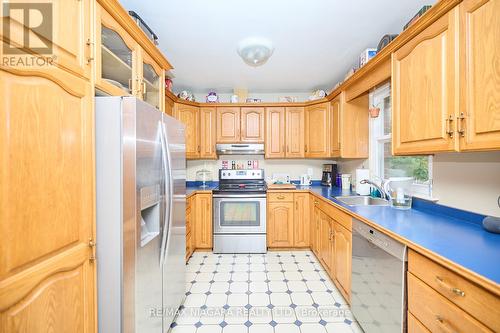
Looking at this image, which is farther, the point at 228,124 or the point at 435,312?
the point at 228,124

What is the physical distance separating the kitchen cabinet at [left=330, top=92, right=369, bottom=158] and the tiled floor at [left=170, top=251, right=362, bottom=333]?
4.85 feet

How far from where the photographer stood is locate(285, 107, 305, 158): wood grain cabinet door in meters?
3.43

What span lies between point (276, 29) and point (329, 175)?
2.30 meters

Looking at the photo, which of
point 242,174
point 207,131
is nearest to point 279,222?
point 242,174

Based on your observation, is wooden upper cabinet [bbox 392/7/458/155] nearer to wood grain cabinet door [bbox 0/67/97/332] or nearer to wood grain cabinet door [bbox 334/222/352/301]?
wood grain cabinet door [bbox 334/222/352/301]

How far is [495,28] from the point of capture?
3.19 ft

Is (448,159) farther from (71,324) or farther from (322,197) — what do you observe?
(71,324)

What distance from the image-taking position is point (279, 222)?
124 inches

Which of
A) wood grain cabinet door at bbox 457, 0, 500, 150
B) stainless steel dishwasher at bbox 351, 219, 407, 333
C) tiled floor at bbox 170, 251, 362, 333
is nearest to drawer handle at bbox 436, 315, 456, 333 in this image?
stainless steel dishwasher at bbox 351, 219, 407, 333

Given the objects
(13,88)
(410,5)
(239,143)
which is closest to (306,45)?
(410,5)

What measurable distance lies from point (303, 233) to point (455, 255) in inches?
89.8

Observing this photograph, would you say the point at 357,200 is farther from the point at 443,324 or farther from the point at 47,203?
the point at 47,203

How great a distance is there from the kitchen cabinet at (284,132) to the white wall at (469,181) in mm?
1890

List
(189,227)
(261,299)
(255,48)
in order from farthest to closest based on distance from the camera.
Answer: (189,227) → (261,299) → (255,48)
